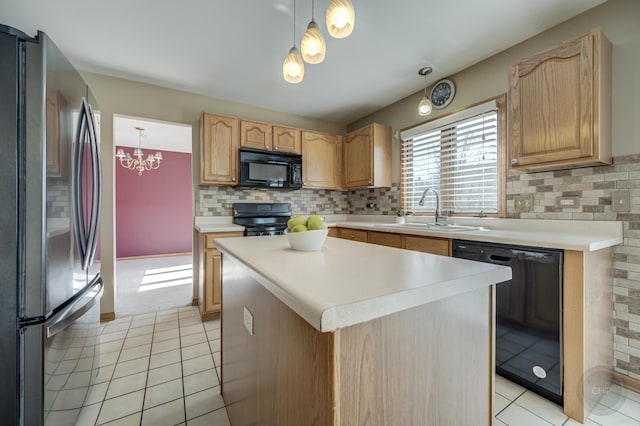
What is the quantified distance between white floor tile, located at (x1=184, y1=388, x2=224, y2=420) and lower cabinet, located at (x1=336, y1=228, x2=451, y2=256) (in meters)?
1.81

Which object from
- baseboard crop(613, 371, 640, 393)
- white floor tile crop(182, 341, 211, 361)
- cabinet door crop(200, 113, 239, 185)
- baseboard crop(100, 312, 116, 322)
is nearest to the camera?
baseboard crop(613, 371, 640, 393)

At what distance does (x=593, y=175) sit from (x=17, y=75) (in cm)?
311

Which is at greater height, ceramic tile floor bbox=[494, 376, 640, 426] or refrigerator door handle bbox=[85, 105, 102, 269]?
refrigerator door handle bbox=[85, 105, 102, 269]

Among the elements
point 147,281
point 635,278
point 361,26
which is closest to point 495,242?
point 635,278

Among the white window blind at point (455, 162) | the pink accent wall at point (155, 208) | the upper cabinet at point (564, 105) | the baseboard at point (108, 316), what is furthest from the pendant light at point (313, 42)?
the pink accent wall at point (155, 208)

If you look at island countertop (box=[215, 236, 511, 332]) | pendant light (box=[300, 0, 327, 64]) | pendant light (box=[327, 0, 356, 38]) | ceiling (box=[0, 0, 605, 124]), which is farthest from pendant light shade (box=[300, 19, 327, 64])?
island countertop (box=[215, 236, 511, 332])

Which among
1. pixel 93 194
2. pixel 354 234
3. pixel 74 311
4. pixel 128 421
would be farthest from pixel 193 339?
pixel 354 234

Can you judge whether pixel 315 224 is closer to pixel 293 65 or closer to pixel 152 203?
pixel 293 65

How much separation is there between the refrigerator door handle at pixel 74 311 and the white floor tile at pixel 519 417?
2170mm

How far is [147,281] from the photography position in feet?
13.4

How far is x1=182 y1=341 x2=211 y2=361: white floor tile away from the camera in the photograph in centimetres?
205

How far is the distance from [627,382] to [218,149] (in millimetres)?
3810

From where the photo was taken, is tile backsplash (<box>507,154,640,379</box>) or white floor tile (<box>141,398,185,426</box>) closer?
white floor tile (<box>141,398,185,426</box>)

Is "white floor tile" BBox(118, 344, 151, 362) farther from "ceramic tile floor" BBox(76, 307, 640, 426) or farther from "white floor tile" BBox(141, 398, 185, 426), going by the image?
"white floor tile" BBox(141, 398, 185, 426)
